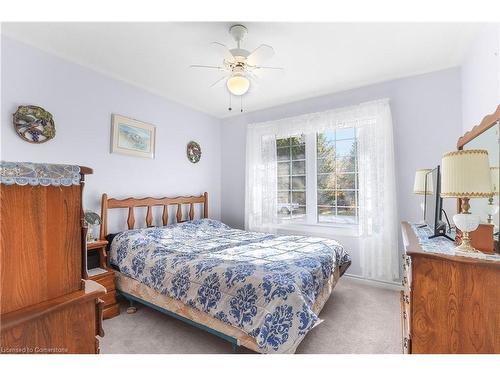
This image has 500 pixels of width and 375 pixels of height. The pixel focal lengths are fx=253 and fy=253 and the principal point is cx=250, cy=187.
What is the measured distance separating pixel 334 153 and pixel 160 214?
255cm

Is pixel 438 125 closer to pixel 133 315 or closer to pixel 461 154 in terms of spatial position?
pixel 461 154

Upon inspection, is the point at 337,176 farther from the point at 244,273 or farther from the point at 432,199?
the point at 244,273

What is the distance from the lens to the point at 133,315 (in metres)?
2.44

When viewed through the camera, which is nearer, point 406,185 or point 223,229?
point 406,185

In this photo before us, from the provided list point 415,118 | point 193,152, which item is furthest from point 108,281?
point 415,118

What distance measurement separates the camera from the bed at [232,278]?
1.57 m

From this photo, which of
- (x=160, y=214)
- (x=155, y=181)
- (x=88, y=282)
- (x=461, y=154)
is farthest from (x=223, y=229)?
(x=461, y=154)

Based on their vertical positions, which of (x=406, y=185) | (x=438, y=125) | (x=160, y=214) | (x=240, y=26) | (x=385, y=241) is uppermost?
(x=240, y=26)

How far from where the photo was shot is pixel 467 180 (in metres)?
1.19

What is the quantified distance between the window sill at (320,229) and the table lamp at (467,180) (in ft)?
6.96

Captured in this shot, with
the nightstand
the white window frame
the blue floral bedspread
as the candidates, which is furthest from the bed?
the white window frame

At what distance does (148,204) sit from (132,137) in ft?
2.83

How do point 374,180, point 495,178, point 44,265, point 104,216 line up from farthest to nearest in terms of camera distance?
point 374,180 < point 104,216 < point 495,178 < point 44,265

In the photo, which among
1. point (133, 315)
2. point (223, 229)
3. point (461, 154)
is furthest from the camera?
point (223, 229)
